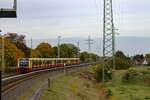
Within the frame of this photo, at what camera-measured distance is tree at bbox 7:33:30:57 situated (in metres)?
131

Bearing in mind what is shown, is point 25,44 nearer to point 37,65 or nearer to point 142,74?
point 37,65

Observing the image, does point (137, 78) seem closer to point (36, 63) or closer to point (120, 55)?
point (36, 63)

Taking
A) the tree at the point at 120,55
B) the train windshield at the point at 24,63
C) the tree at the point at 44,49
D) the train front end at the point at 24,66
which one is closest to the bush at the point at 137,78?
the train front end at the point at 24,66

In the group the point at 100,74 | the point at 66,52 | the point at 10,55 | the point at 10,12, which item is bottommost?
the point at 100,74

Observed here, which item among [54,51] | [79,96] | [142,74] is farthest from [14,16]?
[54,51]

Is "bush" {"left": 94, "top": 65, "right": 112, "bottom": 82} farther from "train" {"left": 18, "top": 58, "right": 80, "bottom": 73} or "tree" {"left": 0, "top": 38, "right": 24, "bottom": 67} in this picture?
"tree" {"left": 0, "top": 38, "right": 24, "bottom": 67}

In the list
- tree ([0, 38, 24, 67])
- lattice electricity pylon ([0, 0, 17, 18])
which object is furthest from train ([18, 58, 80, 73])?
lattice electricity pylon ([0, 0, 17, 18])

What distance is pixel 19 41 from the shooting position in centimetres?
13612

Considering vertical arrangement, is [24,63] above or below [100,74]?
above

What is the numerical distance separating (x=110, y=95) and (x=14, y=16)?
3225 cm

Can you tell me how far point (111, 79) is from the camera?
2911 inches

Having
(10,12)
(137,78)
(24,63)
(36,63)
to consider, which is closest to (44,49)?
(36,63)

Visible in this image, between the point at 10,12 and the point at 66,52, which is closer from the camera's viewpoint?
the point at 10,12

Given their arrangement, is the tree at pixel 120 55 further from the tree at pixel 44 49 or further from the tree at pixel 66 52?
the tree at pixel 44 49
